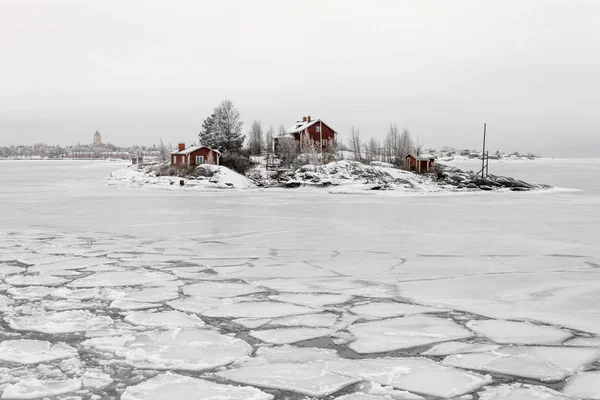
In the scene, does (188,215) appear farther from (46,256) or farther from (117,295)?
(117,295)

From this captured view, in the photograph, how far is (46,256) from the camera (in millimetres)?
7988

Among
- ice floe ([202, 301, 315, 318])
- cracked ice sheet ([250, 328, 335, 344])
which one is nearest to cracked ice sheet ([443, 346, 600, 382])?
cracked ice sheet ([250, 328, 335, 344])

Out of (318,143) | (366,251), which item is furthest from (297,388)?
(318,143)

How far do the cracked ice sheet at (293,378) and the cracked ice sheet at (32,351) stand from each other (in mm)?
1232

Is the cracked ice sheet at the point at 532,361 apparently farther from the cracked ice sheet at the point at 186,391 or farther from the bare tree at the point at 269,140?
the bare tree at the point at 269,140

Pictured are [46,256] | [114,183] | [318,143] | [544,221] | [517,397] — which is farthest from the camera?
[318,143]

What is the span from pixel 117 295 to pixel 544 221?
12.2 metres

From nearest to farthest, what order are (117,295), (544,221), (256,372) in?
(256,372)
(117,295)
(544,221)

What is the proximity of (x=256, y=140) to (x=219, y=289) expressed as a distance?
62.8 meters

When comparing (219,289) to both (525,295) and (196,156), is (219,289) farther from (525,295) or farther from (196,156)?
A: (196,156)

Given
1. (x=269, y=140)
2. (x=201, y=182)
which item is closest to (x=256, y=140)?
(x=269, y=140)

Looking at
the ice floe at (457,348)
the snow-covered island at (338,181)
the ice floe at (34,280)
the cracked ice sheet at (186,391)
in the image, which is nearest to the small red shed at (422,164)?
the snow-covered island at (338,181)

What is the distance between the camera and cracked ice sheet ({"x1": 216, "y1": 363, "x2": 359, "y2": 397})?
10.5ft

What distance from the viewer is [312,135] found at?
57875 mm
